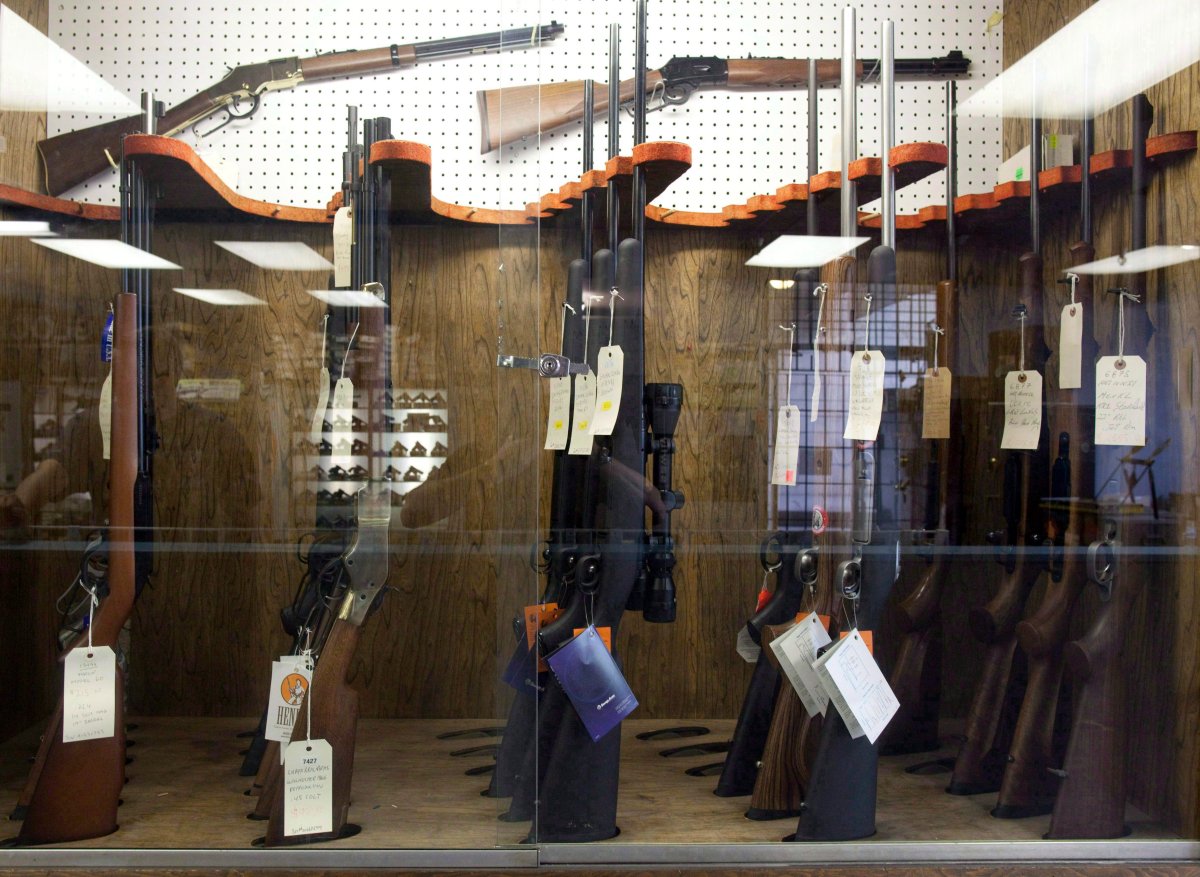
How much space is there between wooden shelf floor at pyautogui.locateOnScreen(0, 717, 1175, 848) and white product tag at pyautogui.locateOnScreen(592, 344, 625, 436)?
0.49 meters

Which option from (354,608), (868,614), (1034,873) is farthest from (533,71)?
(1034,873)

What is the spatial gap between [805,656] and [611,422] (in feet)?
1.67

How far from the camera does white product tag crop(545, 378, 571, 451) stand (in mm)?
1520

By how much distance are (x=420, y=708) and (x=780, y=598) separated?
65 centimetres

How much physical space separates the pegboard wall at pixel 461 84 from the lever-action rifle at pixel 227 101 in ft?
0.05

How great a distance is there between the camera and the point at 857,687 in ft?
5.09

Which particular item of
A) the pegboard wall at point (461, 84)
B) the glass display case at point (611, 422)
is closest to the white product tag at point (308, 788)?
the glass display case at point (611, 422)

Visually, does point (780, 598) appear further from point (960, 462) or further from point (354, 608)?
point (354, 608)

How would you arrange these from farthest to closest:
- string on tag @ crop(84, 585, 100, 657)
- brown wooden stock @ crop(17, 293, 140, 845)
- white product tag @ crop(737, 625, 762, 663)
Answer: white product tag @ crop(737, 625, 762, 663) → string on tag @ crop(84, 585, 100, 657) → brown wooden stock @ crop(17, 293, 140, 845)

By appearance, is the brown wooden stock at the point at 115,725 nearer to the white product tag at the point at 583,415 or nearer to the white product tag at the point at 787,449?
the white product tag at the point at 583,415

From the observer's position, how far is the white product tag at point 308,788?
1.47 meters

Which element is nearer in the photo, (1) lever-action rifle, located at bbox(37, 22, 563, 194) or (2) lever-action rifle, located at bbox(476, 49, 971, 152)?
(2) lever-action rifle, located at bbox(476, 49, 971, 152)

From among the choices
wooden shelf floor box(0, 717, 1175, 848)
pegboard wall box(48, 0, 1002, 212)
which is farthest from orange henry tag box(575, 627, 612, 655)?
pegboard wall box(48, 0, 1002, 212)

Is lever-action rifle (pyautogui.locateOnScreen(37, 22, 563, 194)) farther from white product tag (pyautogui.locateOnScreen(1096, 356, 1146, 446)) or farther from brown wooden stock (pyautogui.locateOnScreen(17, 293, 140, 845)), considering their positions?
white product tag (pyautogui.locateOnScreen(1096, 356, 1146, 446))
